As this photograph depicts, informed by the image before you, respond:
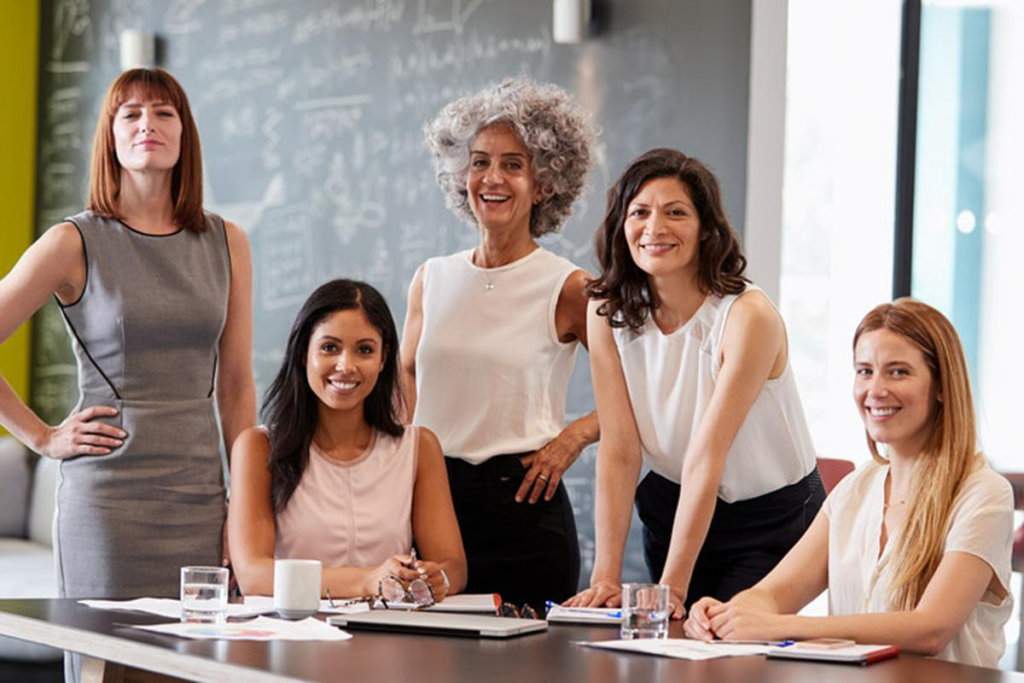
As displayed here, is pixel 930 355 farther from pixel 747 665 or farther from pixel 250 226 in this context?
pixel 250 226

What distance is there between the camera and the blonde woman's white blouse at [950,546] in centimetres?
209

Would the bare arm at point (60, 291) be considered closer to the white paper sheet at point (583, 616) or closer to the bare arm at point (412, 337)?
the bare arm at point (412, 337)

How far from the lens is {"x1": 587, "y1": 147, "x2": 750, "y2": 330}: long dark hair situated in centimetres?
255

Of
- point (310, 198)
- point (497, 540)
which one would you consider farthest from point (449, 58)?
point (497, 540)

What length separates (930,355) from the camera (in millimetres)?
2236

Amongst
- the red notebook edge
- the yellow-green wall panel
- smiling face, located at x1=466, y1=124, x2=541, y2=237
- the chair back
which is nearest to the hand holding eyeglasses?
the red notebook edge

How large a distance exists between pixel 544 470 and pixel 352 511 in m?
0.44

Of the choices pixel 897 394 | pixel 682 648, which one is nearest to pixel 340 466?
pixel 682 648

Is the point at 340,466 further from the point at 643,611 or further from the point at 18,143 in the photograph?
the point at 18,143

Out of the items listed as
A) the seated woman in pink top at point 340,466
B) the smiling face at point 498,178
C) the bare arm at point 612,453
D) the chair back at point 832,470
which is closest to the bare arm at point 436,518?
the seated woman in pink top at point 340,466

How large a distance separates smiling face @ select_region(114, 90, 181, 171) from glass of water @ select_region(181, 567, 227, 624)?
0.93m

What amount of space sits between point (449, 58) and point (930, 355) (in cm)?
313

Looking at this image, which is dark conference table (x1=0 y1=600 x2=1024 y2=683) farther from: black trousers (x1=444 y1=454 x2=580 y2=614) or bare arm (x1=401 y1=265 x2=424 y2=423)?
bare arm (x1=401 y1=265 x2=424 y2=423)

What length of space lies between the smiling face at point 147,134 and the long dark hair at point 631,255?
0.81 metres
